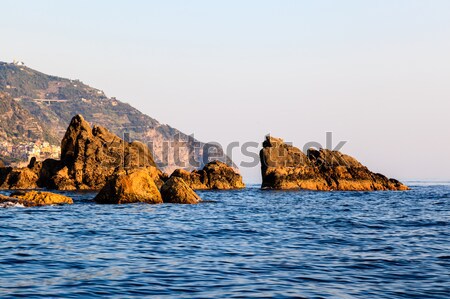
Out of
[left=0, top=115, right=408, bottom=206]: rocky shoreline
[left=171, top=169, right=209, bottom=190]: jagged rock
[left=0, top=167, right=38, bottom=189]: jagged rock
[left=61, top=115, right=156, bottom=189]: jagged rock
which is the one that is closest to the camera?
[left=61, top=115, right=156, bottom=189]: jagged rock

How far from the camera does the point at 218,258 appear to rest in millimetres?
17812

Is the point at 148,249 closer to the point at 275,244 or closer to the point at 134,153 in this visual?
the point at 275,244

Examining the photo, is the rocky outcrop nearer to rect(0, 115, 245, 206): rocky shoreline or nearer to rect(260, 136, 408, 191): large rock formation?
rect(0, 115, 245, 206): rocky shoreline

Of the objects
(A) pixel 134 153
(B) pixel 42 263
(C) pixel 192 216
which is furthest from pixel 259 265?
(A) pixel 134 153

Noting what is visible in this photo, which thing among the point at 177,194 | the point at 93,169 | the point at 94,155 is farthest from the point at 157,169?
the point at 177,194

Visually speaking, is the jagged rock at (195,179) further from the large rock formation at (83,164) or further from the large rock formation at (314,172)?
the large rock formation at (314,172)

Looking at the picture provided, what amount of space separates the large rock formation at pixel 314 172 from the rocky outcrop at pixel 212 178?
618 cm

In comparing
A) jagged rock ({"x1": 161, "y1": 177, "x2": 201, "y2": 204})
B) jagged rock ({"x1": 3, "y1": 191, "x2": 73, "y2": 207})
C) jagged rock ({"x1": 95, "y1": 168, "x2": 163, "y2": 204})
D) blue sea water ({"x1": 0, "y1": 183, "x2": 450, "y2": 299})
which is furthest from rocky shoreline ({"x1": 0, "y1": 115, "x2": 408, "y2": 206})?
blue sea water ({"x1": 0, "y1": 183, "x2": 450, "y2": 299})

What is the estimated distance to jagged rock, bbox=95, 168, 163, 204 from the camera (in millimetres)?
43656

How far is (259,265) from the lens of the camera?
16375 millimetres

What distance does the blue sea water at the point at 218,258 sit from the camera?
43.1ft

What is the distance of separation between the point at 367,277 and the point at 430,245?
7.81 metres

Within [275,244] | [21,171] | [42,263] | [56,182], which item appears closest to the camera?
[42,263]

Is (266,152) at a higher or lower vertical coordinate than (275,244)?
higher
